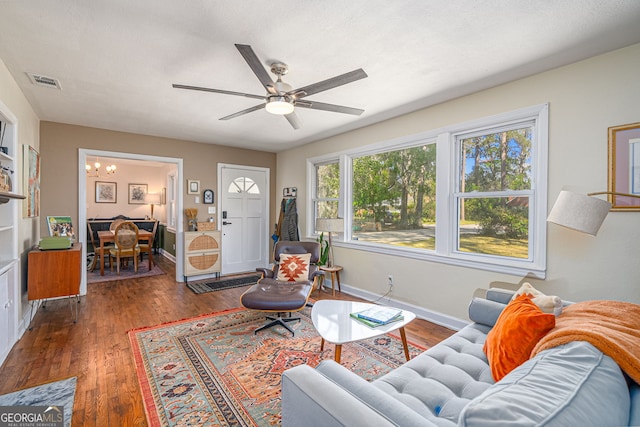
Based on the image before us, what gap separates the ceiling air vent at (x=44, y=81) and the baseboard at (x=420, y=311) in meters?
3.97

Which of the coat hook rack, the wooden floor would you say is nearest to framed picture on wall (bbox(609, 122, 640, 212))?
the wooden floor

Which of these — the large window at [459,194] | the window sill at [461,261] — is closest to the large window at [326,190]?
the large window at [459,194]

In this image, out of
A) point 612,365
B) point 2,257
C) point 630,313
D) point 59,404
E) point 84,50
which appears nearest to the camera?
point 612,365

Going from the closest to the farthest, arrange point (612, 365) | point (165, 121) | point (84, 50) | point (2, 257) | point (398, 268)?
point (612, 365), point (84, 50), point (2, 257), point (398, 268), point (165, 121)

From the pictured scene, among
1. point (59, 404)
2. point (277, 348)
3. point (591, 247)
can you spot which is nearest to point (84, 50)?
point (59, 404)

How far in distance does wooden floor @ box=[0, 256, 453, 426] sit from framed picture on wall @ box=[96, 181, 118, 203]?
4.36 meters

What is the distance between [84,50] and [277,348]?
2762 mm

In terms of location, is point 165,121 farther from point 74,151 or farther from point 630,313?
point 630,313

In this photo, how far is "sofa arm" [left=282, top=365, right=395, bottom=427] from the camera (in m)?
0.89

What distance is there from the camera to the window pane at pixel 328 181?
15.3 ft

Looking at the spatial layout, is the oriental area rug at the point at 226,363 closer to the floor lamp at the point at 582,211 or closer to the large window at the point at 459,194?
the large window at the point at 459,194

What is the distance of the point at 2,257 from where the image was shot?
8.47ft

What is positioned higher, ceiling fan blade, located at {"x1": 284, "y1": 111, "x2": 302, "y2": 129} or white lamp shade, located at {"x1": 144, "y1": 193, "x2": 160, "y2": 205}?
ceiling fan blade, located at {"x1": 284, "y1": 111, "x2": 302, "y2": 129}

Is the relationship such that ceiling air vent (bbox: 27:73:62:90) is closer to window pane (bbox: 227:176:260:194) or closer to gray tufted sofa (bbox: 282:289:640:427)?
window pane (bbox: 227:176:260:194)
